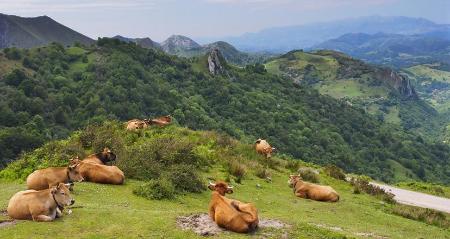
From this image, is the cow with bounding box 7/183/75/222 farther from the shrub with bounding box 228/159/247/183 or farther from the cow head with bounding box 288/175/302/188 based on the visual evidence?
the cow head with bounding box 288/175/302/188

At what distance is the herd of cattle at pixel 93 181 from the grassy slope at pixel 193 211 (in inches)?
15.5

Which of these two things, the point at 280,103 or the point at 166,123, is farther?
the point at 280,103

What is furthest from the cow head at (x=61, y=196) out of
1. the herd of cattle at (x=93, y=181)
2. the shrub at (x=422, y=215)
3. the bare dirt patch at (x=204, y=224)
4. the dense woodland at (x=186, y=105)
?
the dense woodland at (x=186, y=105)

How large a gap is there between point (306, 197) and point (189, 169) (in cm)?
581

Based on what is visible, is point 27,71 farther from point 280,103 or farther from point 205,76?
point 280,103

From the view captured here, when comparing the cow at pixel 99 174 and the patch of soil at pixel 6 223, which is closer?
the patch of soil at pixel 6 223

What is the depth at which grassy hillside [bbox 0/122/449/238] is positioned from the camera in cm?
1346

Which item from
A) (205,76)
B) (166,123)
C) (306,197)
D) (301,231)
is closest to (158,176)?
(306,197)

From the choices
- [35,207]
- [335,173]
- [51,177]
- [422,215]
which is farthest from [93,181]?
[335,173]

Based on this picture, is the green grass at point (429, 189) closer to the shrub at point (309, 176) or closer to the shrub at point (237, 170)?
the shrub at point (309, 176)

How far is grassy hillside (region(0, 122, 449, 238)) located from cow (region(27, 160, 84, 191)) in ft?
1.40

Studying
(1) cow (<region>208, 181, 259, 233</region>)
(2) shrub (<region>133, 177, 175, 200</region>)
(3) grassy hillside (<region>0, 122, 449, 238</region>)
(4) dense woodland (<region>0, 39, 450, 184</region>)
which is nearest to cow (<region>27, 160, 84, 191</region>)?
(3) grassy hillside (<region>0, 122, 449, 238</region>)

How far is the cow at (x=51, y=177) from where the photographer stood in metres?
17.5

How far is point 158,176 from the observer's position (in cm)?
2070
